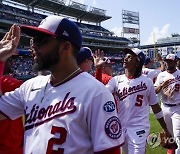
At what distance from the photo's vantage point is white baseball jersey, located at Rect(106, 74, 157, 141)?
571cm

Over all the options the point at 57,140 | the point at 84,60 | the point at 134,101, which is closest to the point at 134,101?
the point at 134,101

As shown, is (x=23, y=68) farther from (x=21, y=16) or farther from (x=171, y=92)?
(x=171, y=92)

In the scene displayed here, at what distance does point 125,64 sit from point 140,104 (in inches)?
30.2

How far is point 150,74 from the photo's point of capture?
1158cm

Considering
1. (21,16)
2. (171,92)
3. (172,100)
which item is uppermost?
(21,16)

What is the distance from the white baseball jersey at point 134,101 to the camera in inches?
225

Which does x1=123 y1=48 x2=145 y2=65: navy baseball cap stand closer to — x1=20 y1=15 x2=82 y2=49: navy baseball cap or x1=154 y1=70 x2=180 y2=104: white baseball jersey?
x1=154 y1=70 x2=180 y2=104: white baseball jersey

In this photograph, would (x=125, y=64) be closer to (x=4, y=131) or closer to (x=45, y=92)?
(x=4, y=131)

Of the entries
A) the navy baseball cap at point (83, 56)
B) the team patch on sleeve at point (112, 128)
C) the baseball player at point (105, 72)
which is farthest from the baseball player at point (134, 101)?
the team patch on sleeve at point (112, 128)

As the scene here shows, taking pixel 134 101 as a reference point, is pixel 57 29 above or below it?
above

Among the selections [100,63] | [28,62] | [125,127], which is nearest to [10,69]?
[100,63]

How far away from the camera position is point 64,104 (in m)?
2.36

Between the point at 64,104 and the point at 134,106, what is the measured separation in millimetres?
3591

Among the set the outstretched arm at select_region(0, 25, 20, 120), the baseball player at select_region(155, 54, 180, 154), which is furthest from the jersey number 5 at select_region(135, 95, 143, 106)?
the outstretched arm at select_region(0, 25, 20, 120)
